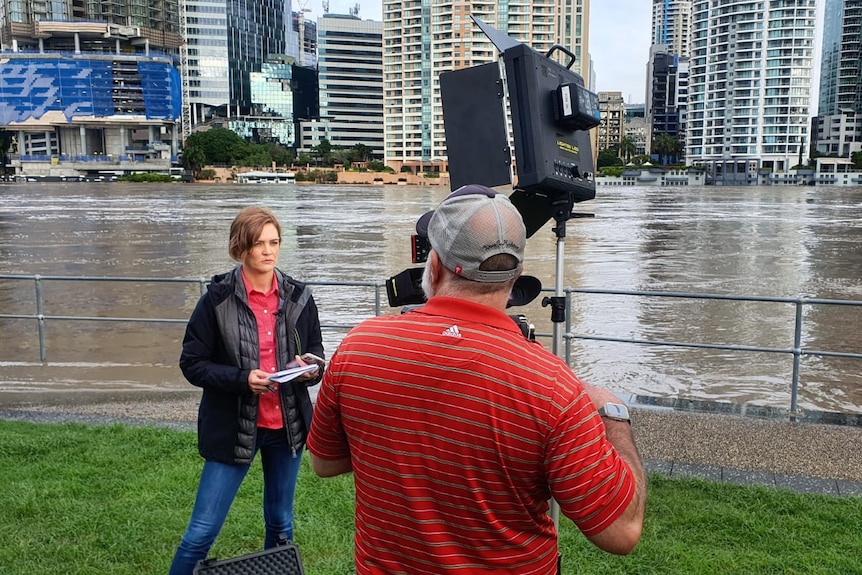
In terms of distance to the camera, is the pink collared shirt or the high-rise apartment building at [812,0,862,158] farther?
the high-rise apartment building at [812,0,862,158]

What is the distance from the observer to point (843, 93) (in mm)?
154000

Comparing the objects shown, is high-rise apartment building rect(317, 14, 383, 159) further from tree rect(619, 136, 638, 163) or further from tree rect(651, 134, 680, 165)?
tree rect(651, 134, 680, 165)

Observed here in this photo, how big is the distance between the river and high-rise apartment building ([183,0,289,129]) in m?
119

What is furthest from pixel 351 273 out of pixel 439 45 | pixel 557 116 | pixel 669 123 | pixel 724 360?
pixel 669 123

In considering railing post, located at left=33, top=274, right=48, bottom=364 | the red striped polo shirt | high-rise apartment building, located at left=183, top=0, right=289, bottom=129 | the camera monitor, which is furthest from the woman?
high-rise apartment building, located at left=183, top=0, right=289, bottom=129

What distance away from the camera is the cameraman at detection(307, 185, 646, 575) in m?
1.56

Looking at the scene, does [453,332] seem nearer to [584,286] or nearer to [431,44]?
[584,286]

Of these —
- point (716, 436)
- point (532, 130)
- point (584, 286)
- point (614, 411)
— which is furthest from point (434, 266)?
point (584, 286)

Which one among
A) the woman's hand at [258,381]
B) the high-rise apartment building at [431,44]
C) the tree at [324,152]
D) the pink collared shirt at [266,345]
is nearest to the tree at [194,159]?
the tree at [324,152]

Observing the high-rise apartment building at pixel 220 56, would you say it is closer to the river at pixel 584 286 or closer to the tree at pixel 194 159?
the tree at pixel 194 159

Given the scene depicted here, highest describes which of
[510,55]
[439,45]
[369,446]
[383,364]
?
[439,45]

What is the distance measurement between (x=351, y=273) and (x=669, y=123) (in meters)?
194

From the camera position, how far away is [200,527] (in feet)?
9.67

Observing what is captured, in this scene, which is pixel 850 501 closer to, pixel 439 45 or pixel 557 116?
pixel 557 116
